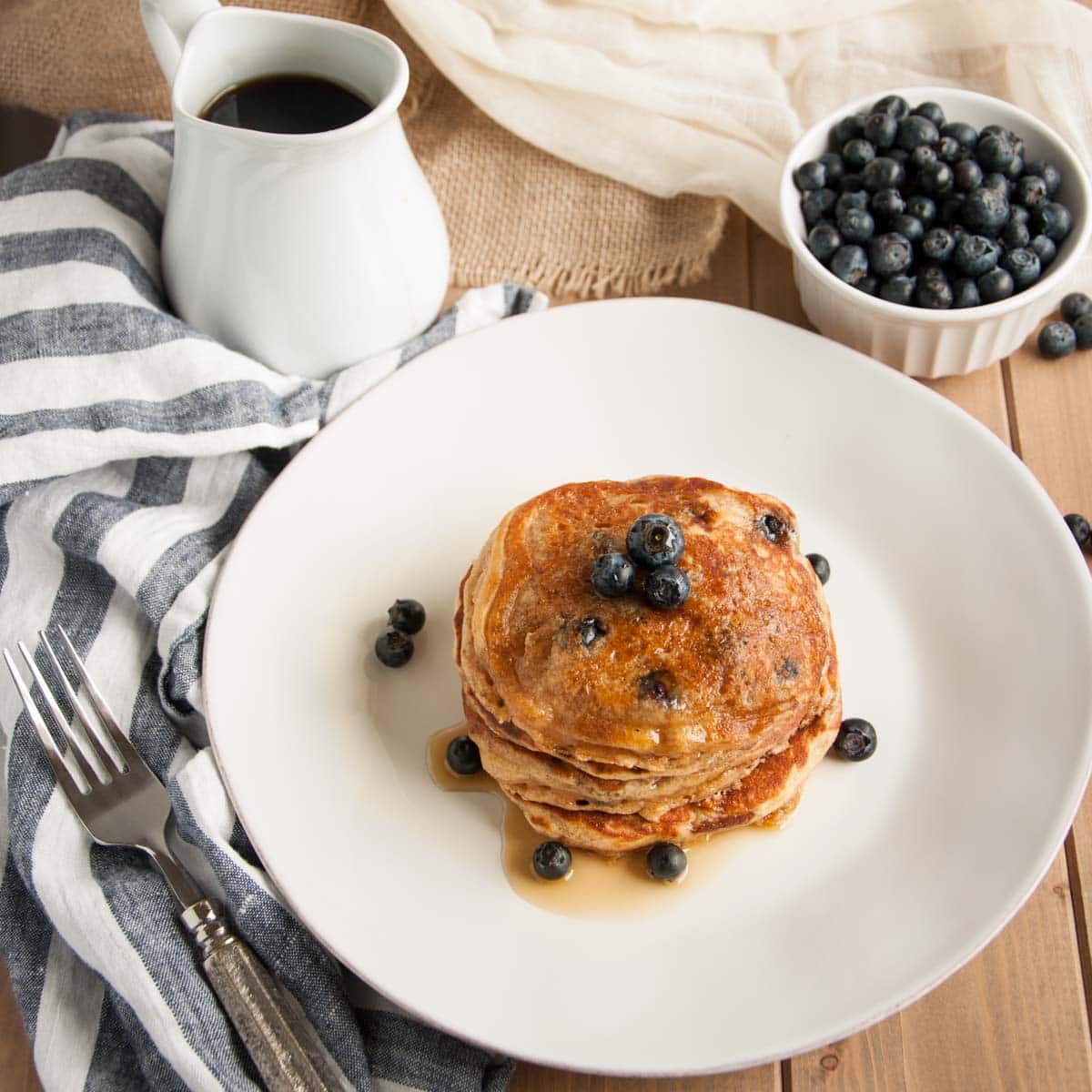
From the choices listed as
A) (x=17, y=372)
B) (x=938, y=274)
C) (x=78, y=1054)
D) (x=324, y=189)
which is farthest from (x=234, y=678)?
(x=938, y=274)

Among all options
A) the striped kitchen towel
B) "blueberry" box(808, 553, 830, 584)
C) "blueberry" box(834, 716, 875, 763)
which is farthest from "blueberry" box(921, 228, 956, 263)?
"blueberry" box(834, 716, 875, 763)

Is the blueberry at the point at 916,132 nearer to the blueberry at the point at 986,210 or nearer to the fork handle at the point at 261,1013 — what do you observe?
the blueberry at the point at 986,210

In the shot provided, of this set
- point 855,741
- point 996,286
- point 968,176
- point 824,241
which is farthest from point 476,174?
point 855,741

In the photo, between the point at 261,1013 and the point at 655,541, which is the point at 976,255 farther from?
the point at 261,1013

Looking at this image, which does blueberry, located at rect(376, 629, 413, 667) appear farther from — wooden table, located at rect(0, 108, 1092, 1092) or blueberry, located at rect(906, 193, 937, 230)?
blueberry, located at rect(906, 193, 937, 230)

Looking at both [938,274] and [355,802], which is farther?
[938,274]

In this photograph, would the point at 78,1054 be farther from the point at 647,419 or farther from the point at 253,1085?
the point at 647,419

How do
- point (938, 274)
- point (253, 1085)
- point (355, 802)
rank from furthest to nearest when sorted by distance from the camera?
point (938, 274), point (355, 802), point (253, 1085)
